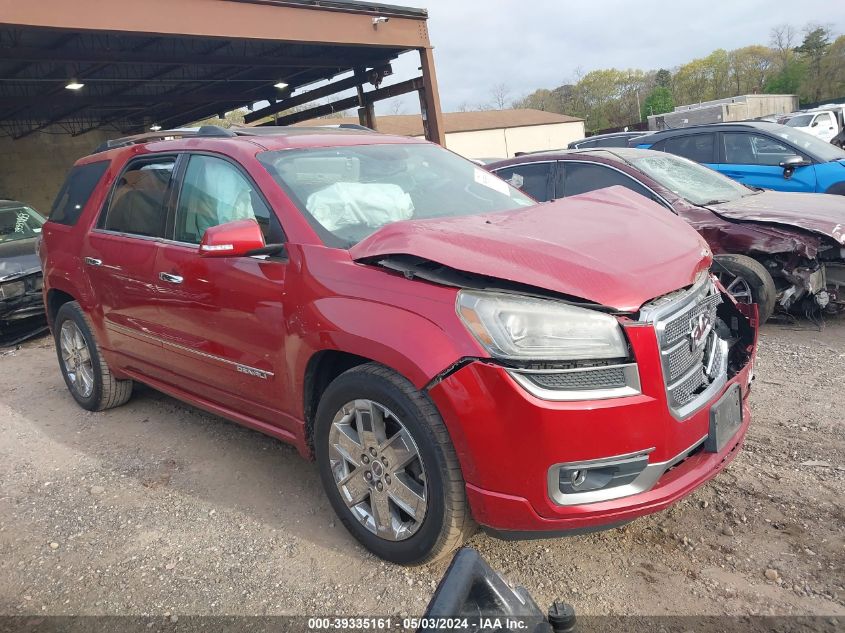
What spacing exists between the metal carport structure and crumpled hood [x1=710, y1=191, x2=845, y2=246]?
6.79 m

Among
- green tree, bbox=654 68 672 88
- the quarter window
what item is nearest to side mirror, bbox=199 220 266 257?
the quarter window

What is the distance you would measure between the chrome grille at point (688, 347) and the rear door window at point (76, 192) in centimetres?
381

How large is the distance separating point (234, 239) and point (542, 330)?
142 cm

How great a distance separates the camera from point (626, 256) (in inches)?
96.0

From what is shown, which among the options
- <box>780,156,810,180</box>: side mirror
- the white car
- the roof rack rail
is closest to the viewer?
the roof rack rail

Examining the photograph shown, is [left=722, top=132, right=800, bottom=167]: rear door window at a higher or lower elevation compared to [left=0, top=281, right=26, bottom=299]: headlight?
higher

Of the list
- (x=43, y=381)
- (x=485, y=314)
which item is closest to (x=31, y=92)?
(x=43, y=381)

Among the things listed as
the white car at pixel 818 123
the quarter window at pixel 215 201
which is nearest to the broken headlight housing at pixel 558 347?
the quarter window at pixel 215 201

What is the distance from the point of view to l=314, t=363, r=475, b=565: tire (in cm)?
234

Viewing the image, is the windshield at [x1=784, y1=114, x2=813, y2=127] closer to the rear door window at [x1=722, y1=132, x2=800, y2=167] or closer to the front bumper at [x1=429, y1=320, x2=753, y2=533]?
the rear door window at [x1=722, y1=132, x2=800, y2=167]

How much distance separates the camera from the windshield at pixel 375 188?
302cm

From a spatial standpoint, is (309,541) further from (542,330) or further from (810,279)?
(810,279)

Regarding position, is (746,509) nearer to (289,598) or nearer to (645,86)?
(289,598)

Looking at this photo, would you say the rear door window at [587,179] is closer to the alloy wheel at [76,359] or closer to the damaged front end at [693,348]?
the damaged front end at [693,348]
